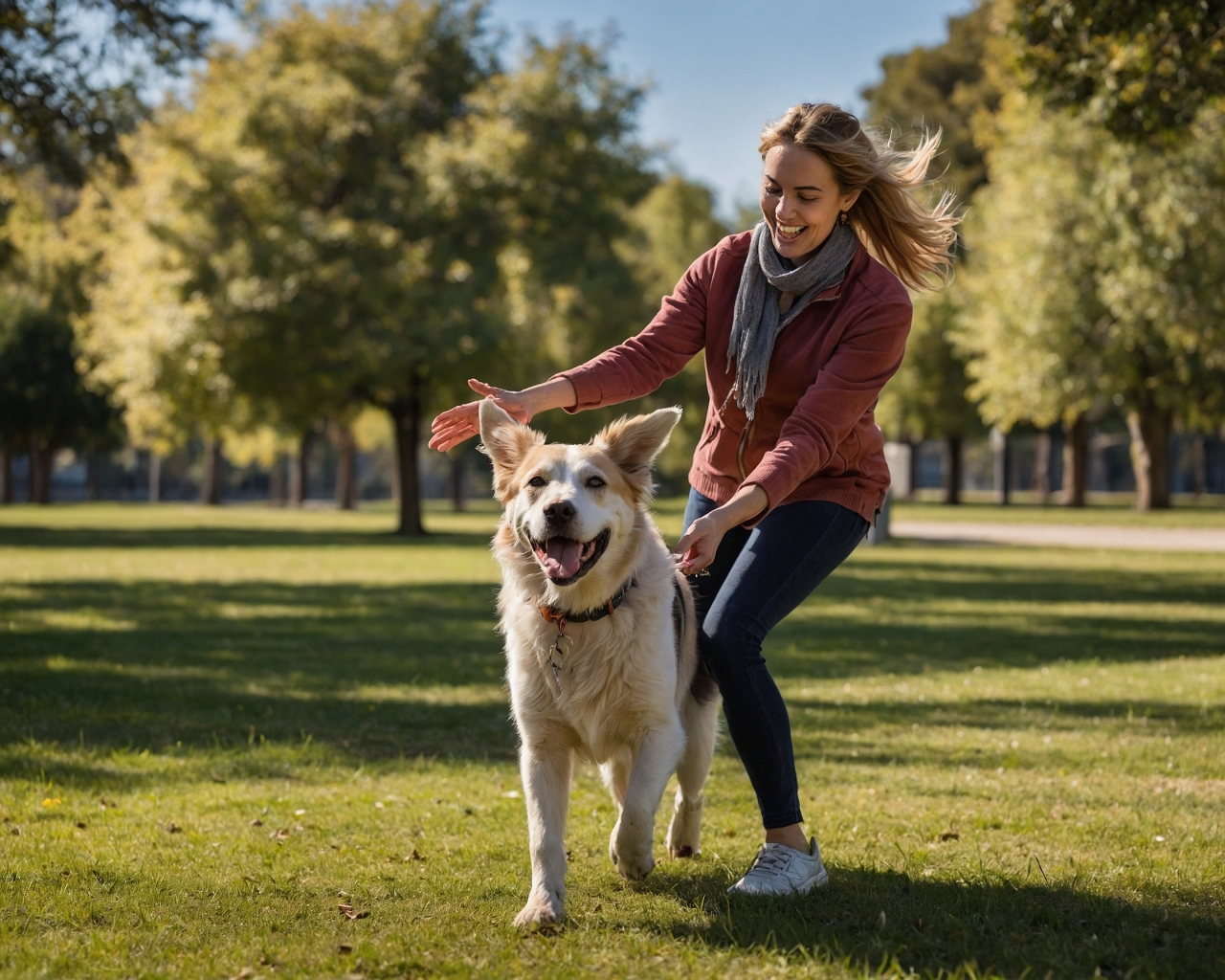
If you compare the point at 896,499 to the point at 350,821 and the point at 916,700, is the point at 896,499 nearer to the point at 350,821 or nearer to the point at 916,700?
the point at 916,700

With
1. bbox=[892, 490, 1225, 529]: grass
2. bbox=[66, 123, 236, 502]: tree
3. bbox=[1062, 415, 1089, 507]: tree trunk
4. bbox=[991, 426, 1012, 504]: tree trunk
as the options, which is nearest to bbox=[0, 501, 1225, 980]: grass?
bbox=[66, 123, 236, 502]: tree

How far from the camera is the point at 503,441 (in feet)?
16.8

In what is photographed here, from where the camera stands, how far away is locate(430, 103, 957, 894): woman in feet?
16.1

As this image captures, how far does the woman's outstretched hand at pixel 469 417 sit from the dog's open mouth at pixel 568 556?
0.66 metres

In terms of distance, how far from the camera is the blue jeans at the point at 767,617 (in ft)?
16.3

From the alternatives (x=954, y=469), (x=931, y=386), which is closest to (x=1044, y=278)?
(x=931, y=386)

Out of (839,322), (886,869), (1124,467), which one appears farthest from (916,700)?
(1124,467)

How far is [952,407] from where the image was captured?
51.1 meters

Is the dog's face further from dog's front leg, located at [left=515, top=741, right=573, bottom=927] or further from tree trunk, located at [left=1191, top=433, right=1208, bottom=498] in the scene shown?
tree trunk, located at [left=1191, top=433, right=1208, bottom=498]

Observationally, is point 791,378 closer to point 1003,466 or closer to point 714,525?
point 714,525

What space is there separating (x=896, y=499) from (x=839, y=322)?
5898cm

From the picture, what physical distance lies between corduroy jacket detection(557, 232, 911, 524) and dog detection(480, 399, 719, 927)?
0.36m

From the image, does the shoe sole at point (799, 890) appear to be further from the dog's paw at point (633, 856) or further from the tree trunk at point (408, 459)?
Answer: the tree trunk at point (408, 459)

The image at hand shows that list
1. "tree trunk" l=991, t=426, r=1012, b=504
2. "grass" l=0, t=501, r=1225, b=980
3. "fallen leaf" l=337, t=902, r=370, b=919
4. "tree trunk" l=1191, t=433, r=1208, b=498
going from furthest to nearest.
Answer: "tree trunk" l=1191, t=433, r=1208, b=498 → "tree trunk" l=991, t=426, r=1012, b=504 → "fallen leaf" l=337, t=902, r=370, b=919 → "grass" l=0, t=501, r=1225, b=980
